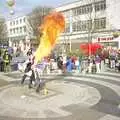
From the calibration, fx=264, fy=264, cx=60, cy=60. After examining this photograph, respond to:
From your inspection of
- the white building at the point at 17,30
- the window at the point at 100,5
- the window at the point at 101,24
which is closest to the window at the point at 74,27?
the window at the point at 101,24

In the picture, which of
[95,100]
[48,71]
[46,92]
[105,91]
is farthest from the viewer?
[48,71]

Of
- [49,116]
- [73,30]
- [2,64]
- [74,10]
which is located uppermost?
[74,10]

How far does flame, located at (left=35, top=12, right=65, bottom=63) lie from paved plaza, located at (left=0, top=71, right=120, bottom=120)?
2260 mm

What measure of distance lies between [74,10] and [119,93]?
48.2 meters

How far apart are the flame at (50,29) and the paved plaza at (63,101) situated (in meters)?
2.26

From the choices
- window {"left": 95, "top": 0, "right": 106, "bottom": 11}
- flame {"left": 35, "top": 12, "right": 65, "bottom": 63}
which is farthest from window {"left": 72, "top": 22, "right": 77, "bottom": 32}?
flame {"left": 35, "top": 12, "right": 65, "bottom": 63}

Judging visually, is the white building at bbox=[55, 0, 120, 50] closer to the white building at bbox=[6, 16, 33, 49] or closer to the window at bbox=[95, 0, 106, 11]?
the window at bbox=[95, 0, 106, 11]

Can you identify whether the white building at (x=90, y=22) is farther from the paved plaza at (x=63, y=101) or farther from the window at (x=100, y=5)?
the paved plaza at (x=63, y=101)

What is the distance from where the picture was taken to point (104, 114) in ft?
33.1

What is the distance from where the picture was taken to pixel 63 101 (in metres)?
11.9

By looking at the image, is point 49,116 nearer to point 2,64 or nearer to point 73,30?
point 2,64

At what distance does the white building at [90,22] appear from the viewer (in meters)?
50.3

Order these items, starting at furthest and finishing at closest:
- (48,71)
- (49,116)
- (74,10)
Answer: (74,10) < (48,71) < (49,116)

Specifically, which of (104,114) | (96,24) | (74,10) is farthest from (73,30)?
(104,114)
